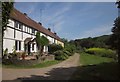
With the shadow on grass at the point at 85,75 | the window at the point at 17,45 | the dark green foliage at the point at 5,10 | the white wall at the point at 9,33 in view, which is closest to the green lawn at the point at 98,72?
the shadow on grass at the point at 85,75

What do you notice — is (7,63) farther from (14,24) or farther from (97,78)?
(97,78)

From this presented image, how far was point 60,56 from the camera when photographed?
34.0 m

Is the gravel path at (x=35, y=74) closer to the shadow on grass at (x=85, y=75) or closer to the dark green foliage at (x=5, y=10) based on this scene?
the shadow on grass at (x=85, y=75)

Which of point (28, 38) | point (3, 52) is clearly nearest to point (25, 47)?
point (28, 38)

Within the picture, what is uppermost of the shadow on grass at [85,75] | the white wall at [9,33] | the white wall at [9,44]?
the white wall at [9,33]

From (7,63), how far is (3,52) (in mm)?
3337

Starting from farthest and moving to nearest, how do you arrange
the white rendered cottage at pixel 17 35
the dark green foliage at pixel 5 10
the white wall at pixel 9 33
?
the white rendered cottage at pixel 17 35 → the white wall at pixel 9 33 → the dark green foliage at pixel 5 10

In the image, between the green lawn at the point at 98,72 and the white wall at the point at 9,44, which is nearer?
the green lawn at the point at 98,72

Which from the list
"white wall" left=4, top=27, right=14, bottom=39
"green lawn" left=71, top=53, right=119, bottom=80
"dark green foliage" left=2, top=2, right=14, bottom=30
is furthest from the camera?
"white wall" left=4, top=27, right=14, bottom=39

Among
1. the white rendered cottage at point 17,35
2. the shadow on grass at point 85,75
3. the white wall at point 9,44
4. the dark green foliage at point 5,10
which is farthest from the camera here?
the white rendered cottage at point 17,35

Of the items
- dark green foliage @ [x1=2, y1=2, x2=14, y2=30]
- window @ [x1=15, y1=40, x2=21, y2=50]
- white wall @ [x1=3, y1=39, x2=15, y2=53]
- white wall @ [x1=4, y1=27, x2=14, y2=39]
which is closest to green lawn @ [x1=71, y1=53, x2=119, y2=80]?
dark green foliage @ [x1=2, y1=2, x2=14, y2=30]

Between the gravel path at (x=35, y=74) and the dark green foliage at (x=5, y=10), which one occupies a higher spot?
the dark green foliage at (x=5, y=10)

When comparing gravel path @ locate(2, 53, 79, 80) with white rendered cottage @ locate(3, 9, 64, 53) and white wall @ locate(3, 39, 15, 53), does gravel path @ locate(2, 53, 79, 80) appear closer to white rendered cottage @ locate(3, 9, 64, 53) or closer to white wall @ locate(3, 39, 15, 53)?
white wall @ locate(3, 39, 15, 53)

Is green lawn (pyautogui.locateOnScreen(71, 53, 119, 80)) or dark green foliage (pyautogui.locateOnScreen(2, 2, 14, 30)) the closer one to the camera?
green lawn (pyautogui.locateOnScreen(71, 53, 119, 80))
